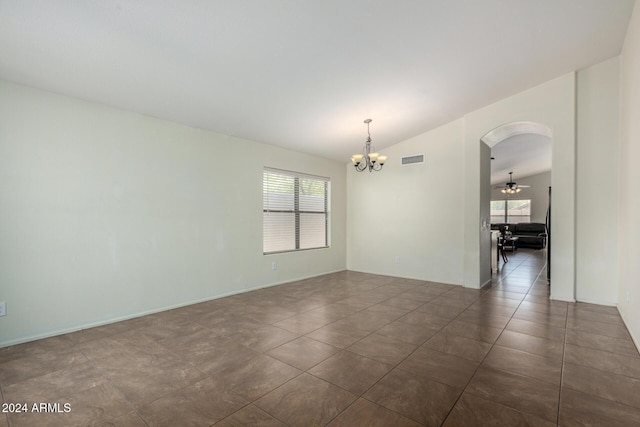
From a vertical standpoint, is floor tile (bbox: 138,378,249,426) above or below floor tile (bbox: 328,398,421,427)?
below

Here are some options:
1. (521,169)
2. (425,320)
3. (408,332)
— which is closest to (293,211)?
(425,320)

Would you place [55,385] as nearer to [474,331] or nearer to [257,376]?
[257,376]

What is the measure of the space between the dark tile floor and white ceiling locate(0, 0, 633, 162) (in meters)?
2.49

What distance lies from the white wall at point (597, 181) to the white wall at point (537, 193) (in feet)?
32.6

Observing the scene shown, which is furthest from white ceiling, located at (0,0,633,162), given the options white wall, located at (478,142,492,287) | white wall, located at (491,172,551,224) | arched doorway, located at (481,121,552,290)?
white wall, located at (491,172,551,224)

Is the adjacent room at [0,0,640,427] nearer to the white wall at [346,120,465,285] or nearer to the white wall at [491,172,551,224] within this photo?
the white wall at [346,120,465,285]

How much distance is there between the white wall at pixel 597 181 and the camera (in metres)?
3.88

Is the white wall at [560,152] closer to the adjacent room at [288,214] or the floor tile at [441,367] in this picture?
the adjacent room at [288,214]

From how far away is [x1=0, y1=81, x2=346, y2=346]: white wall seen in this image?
2.83 metres

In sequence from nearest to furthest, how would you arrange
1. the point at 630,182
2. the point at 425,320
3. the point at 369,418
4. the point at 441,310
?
the point at 369,418, the point at 630,182, the point at 425,320, the point at 441,310

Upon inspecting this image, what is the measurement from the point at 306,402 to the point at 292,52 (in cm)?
282

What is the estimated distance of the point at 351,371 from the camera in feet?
7.49

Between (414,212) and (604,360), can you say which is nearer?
(604,360)

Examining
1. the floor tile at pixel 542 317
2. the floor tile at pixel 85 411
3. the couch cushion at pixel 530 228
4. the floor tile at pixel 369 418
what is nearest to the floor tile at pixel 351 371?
the floor tile at pixel 369 418
